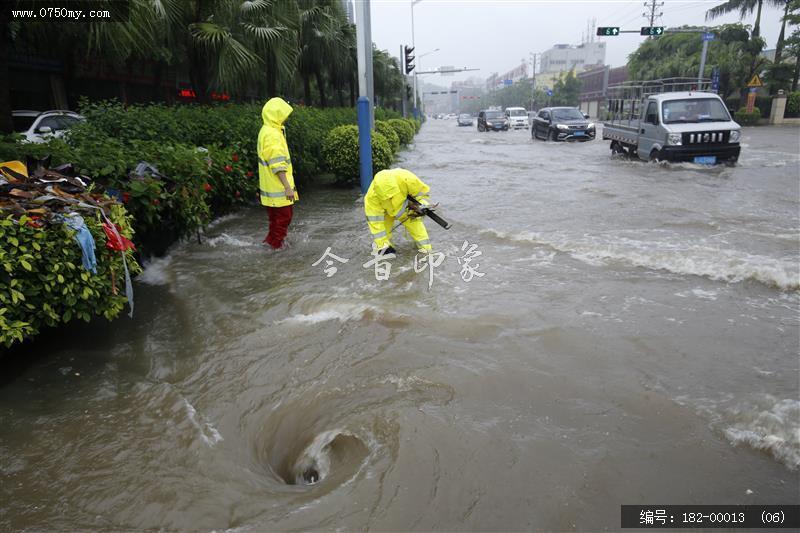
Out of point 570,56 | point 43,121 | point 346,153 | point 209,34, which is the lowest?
point 346,153

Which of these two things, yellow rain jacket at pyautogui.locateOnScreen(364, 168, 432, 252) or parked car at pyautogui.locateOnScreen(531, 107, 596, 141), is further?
parked car at pyautogui.locateOnScreen(531, 107, 596, 141)

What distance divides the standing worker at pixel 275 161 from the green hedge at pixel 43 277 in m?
2.64

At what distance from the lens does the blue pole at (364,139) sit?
9500mm

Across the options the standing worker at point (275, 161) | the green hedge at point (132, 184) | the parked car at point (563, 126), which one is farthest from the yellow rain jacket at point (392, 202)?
the parked car at point (563, 126)

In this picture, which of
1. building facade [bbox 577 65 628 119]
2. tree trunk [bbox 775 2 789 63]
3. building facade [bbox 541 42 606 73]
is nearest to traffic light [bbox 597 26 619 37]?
tree trunk [bbox 775 2 789 63]

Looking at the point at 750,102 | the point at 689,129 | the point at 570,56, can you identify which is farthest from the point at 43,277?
the point at 570,56

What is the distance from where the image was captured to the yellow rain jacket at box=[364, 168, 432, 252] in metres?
5.46

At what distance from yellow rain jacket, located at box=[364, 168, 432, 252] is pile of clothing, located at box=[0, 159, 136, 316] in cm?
251

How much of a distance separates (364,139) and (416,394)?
7.19m

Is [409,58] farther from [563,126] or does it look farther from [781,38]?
[781,38]

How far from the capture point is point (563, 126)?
22391 mm

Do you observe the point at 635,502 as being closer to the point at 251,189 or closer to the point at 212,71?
the point at 251,189

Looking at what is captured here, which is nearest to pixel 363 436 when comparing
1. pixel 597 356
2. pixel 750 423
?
pixel 597 356

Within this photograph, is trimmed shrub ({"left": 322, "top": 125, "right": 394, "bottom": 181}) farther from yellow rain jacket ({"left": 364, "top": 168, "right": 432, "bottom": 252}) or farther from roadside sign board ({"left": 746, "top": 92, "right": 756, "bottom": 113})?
roadside sign board ({"left": 746, "top": 92, "right": 756, "bottom": 113})
